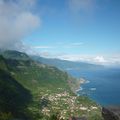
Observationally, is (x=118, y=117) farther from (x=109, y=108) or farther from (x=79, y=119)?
(x=79, y=119)

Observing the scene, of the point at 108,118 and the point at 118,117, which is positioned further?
the point at 108,118

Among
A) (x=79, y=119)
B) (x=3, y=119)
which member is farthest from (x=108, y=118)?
(x=3, y=119)

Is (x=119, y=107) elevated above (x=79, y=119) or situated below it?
above

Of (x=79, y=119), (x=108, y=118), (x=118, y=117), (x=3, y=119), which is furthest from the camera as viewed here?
(x=3, y=119)

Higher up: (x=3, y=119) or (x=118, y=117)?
(x=118, y=117)

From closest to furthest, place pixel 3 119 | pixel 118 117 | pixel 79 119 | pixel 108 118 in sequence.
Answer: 1. pixel 118 117
2. pixel 108 118
3. pixel 79 119
4. pixel 3 119

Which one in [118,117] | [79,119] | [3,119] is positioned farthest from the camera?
[3,119]

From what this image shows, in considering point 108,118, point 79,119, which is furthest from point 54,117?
point 108,118

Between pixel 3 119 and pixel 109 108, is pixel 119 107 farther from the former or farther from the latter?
pixel 3 119

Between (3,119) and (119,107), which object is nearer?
(119,107)
